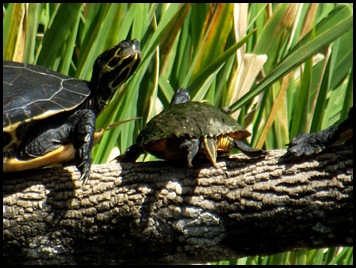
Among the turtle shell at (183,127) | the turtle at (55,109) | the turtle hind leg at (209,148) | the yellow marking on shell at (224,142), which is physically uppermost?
the turtle at (55,109)

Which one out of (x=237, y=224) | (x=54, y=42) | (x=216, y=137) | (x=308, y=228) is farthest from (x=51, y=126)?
(x=308, y=228)

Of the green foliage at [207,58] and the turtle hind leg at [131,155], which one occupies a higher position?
the green foliage at [207,58]

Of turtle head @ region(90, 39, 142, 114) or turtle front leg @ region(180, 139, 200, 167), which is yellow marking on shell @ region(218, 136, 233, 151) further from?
turtle head @ region(90, 39, 142, 114)

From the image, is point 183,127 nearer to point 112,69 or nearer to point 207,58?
point 112,69

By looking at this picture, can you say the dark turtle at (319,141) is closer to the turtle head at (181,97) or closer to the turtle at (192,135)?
the turtle at (192,135)

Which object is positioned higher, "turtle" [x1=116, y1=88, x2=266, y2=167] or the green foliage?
the green foliage

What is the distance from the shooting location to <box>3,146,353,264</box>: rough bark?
4.92 feet

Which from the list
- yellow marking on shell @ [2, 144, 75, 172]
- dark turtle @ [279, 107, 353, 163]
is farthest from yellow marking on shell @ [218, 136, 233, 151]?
yellow marking on shell @ [2, 144, 75, 172]

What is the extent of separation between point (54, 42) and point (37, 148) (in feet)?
1.27

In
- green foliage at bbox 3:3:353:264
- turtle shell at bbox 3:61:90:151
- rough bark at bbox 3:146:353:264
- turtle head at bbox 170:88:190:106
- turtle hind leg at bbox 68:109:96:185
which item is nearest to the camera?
rough bark at bbox 3:146:353:264

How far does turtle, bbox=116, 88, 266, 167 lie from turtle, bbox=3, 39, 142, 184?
0.17 metres

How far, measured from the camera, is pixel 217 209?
158 cm

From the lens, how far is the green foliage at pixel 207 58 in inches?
84.0

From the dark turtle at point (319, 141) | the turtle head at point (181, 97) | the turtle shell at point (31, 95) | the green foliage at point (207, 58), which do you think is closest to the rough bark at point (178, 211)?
the dark turtle at point (319, 141)
